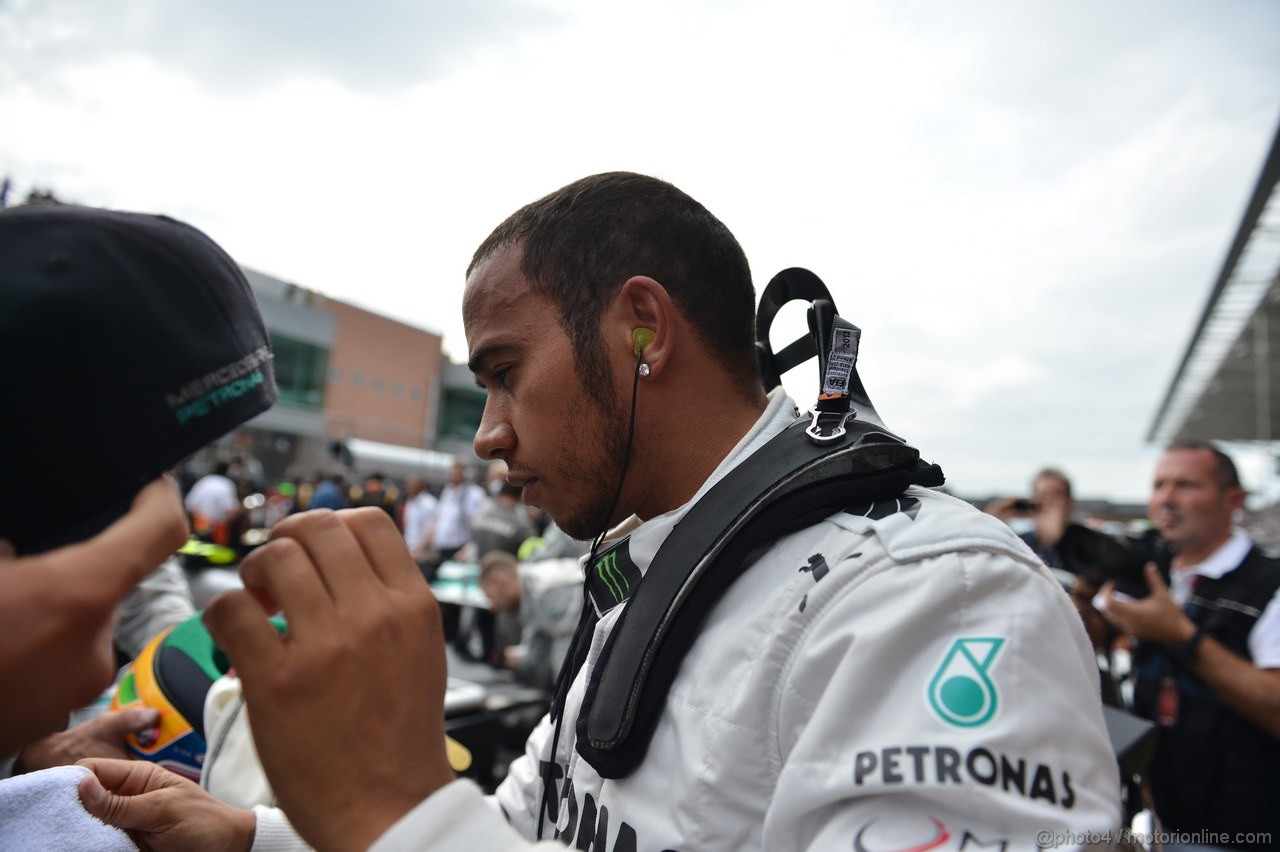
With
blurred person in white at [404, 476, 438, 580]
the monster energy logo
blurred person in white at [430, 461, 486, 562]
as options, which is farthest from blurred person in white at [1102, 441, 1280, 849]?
blurred person in white at [404, 476, 438, 580]

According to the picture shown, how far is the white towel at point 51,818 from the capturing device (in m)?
0.93

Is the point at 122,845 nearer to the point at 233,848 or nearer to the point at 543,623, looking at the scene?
the point at 233,848

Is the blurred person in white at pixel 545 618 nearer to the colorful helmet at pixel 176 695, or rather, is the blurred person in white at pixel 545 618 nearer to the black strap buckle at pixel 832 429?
the colorful helmet at pixel 176 695

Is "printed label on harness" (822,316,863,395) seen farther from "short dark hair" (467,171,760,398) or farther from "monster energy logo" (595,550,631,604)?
"monster energy logo" (595,550,631,604)

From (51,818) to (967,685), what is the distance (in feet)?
3.96

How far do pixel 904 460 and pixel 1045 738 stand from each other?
1.50 ft

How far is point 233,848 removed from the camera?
1.23 meters

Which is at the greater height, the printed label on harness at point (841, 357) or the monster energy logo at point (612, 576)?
the printed label on harness at point (841, 357)

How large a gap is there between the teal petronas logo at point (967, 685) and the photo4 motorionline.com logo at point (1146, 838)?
13cm

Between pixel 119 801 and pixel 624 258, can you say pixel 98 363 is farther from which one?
pixel 624 258

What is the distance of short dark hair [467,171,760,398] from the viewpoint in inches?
57.6

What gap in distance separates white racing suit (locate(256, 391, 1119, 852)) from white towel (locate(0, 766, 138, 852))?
59cm

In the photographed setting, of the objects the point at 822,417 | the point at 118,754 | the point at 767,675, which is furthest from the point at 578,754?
the point at 118,754

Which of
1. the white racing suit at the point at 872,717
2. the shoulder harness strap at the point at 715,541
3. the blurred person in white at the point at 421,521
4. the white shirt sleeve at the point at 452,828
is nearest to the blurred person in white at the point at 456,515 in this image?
the blurred person in white at the point at 421,521
